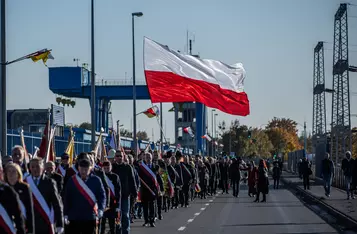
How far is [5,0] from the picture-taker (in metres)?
22.2

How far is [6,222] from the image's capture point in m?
9.89

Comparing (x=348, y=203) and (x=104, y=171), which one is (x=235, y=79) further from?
(x=348, y=203)

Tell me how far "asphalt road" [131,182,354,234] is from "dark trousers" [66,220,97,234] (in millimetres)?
7204

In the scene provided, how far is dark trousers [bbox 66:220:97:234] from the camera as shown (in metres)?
13.0

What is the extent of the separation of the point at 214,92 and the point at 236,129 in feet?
401

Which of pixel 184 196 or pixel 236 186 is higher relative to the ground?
pixel 184 196

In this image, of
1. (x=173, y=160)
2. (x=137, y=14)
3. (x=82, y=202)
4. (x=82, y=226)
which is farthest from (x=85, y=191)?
(x=137, y=14)

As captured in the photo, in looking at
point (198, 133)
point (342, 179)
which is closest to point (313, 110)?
point (198, 133)

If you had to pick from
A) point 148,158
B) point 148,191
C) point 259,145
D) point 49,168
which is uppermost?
point 49,168

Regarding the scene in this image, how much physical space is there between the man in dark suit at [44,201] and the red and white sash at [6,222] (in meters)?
1.74

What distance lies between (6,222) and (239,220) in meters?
15.0

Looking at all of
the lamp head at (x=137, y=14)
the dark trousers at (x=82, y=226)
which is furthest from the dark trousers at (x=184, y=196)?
the dark trousers at (x=82, y=226)

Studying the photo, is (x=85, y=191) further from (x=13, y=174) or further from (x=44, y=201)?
(x=13, y=174)

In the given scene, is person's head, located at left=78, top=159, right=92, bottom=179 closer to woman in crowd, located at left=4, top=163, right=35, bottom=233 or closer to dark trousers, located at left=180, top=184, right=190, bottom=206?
woman in crowd, located at left=4, top=163, right=35, bottom=233
